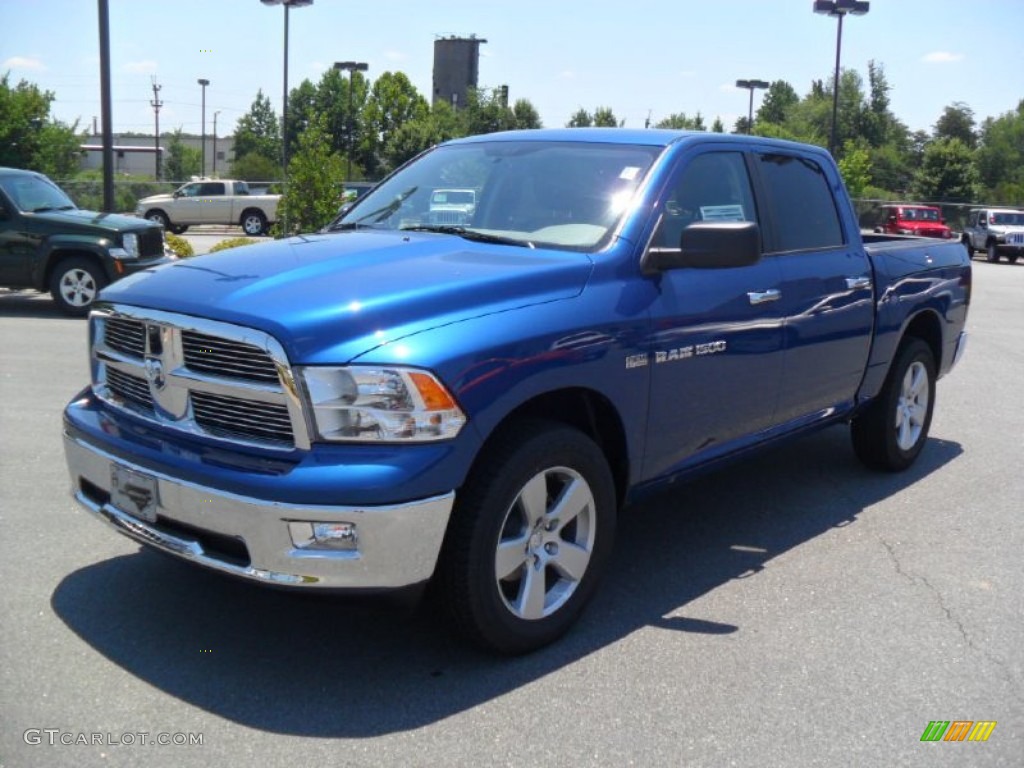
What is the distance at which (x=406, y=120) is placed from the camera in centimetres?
6600

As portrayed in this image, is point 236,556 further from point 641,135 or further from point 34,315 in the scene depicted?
point 34,315

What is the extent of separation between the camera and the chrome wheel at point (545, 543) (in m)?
3.77

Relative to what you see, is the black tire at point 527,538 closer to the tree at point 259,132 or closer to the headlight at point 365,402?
the headlight at point 365,402

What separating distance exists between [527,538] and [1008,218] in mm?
35990

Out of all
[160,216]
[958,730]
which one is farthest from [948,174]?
[958,730]

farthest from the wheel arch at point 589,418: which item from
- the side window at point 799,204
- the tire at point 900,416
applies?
the tire at point 900,416

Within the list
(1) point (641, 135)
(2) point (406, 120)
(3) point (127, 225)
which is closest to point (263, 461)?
(1) point (641, 135)

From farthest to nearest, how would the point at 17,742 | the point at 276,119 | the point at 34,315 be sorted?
the point at 276,119
the point at 34,315
the point at 17,742

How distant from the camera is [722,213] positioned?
4.97 m

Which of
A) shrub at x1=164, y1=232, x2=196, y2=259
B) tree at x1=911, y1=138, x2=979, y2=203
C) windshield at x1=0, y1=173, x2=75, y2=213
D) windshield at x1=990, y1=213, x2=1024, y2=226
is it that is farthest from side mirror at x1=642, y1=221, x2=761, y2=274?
tree at x1=911, y1=138, x2=979, y2=203

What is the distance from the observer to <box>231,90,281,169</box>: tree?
9362 centimetres

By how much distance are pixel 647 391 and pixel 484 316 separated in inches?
35.6

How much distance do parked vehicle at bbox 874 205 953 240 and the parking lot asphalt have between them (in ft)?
107

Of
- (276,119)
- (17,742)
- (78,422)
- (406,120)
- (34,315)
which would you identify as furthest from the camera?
(276,119)
